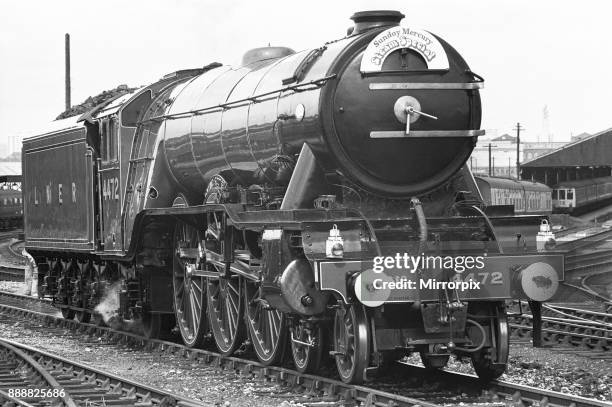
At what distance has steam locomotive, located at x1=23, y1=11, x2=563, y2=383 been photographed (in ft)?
29.4

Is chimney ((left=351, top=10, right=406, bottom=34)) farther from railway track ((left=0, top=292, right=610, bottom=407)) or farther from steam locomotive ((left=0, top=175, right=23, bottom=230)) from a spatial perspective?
steam locomotive ((left=0, top=175, right=23, bottom=230))

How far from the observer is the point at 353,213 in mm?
9375

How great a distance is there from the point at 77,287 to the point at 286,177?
7.62 m

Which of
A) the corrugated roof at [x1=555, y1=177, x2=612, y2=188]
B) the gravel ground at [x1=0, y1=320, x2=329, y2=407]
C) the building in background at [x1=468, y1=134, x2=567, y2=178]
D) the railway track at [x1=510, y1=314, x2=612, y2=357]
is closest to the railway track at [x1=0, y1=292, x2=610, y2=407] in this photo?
the gravel ground at [x1=0, y1=320, x2=329, y2=407]

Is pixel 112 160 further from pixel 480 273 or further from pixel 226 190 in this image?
pixel 480 273

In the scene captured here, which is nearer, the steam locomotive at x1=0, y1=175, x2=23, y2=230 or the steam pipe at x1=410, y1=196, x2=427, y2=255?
the steam pipe at x1=410, y1=196, x2=427, y2=255

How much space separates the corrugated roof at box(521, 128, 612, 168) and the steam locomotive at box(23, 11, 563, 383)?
56.9m

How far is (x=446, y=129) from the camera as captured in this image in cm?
962

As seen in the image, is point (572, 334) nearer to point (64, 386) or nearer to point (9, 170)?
point (64, 386)

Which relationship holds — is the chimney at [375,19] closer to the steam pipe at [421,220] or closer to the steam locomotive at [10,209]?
the steam pipe at [421,220]

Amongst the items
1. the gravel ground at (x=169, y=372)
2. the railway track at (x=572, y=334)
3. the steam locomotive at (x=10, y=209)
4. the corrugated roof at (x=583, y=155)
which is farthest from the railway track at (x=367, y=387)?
the corrugated roof at (x=583, y=155)

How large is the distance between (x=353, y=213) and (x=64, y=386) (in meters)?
3.20

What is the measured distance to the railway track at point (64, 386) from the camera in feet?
29.7

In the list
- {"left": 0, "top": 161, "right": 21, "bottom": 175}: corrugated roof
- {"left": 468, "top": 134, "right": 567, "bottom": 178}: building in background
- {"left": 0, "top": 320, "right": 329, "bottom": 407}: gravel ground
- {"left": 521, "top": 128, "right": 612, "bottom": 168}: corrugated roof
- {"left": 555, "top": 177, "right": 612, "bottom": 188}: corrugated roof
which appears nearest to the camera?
{"left": 0, "top": 320, "right": 329, "bottom": 407}: gravel ground
